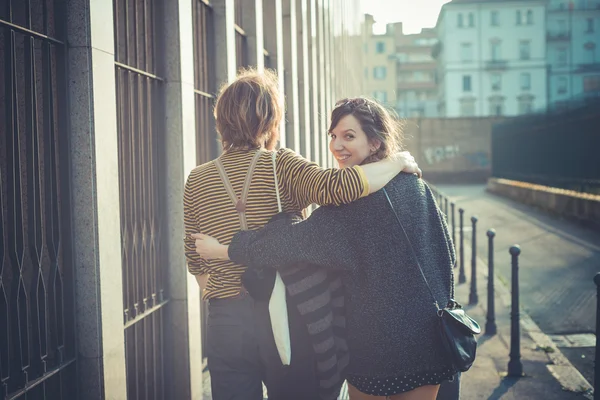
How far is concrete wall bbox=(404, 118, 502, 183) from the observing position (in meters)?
40.6

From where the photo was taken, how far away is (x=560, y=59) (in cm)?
7006

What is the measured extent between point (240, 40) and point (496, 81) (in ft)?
220

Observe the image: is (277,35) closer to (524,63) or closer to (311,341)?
(311,341)

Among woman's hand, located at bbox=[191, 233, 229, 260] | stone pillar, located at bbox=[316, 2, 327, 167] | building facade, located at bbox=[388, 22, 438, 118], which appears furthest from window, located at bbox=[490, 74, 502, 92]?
woman's hand, located at bbox=[191, 233, 229, 260]

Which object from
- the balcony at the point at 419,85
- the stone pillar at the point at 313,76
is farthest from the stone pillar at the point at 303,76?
the balcony at the point at 419,85

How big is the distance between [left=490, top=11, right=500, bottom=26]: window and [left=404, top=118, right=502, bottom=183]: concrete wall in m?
32.9

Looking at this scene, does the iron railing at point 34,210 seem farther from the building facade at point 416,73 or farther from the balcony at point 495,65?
the building facade at point 416,73

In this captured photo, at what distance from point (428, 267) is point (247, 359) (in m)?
0.80

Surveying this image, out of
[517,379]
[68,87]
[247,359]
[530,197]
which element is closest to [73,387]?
[247,359]

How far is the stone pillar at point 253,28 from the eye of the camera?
7309 millimetres

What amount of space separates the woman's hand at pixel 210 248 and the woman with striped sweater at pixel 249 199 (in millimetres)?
36

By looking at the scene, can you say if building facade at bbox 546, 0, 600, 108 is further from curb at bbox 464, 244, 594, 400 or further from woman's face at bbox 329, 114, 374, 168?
woman's face at bbox 329, 114, 374, 168

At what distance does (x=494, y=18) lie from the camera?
68938 millimetres

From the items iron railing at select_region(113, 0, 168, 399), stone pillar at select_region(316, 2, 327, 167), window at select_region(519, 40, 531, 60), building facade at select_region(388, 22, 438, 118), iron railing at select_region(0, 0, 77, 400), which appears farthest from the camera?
building facade at select_region(388, 22, 438, 118)
